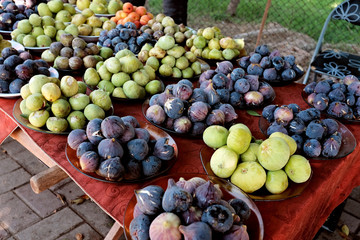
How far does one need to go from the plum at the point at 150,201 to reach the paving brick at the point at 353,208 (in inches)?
100

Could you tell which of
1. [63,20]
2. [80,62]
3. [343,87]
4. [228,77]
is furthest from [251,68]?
[63,20]

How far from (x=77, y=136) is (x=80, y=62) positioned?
2.95 feet

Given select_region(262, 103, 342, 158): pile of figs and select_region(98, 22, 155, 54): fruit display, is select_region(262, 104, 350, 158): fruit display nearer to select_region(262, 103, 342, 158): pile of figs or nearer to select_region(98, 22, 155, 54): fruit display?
select_region(262, 103, 342, 158): pile of figs

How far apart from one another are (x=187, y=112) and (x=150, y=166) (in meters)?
0.40

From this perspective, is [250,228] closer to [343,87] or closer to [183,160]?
[183,160]

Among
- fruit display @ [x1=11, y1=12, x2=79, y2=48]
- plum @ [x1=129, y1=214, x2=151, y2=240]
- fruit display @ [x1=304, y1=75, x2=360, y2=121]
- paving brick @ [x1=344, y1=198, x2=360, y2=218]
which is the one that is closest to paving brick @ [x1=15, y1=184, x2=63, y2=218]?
fruit display @ [x1=11, y1=12, x2=79, y2=48]

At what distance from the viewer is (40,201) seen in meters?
2.54

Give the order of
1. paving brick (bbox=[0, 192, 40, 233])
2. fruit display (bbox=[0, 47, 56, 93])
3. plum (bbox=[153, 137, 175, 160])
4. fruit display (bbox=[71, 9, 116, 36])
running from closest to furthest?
plum (bbox=[153, 137, 175, 160])
fruit display (bbox=[0, 47, 56, 93])
paving brick (bbox=[0, 192, 40, 233])
fruit display (bbox=[71, 9, 116, 36])

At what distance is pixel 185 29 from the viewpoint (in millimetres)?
2754

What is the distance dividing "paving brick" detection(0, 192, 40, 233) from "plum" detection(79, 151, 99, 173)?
163 centimetres

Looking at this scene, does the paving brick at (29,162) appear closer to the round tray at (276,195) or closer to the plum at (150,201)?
the round tray at (276,195)

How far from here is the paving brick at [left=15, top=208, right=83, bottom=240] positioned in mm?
2246

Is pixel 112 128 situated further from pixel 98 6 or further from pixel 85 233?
pixel 98 6

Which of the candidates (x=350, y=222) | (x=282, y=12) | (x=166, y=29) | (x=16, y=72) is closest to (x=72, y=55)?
(x=16, y=72)
